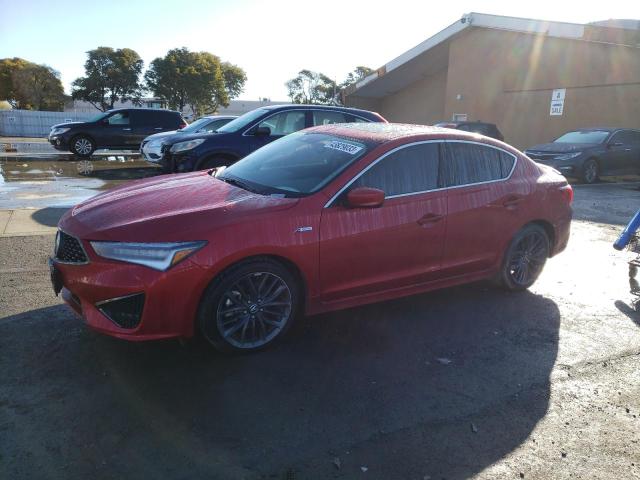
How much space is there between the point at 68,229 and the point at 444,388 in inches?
111

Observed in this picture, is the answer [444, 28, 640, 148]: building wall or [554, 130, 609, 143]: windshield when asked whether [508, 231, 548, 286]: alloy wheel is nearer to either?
[554, 130, 609, 143]: windshield

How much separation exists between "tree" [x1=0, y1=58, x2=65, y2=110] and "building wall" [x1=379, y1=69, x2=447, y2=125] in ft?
135

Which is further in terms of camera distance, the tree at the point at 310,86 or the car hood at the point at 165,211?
the tree at the point at 310,86

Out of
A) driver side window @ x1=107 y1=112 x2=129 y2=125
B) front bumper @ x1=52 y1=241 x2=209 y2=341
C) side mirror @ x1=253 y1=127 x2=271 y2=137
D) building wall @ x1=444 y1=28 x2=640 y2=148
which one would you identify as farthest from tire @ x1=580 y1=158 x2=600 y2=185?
driver side window @ x1=107 y1=112 x2=129 y2=125

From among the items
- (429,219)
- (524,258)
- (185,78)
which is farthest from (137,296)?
(185,78)

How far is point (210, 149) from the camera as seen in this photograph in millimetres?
8969

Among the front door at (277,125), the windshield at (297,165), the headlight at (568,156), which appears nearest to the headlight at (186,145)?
the front door at (277,125)

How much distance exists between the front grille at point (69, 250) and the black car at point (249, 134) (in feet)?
17.9

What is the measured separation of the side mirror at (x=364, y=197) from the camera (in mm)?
3770

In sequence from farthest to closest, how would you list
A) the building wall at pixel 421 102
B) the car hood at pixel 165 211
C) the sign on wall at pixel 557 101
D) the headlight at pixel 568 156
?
the building wall at pixel 421 102 < the sign on wall at pixel 557 101 < the headlight at pixel 568 156 < the car hood at pixel 165 211

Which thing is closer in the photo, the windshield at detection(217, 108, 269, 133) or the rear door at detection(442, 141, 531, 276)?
the rear door at detection(442, 141, 531, 276)

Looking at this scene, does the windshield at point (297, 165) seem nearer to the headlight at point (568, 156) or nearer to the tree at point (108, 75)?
the headlight at point (568, 156)

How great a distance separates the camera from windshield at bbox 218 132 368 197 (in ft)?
13.2

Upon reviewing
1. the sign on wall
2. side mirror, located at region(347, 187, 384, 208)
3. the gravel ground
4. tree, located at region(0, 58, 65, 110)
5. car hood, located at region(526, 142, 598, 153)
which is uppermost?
tree, located at region(0, 58, 65, 110)
